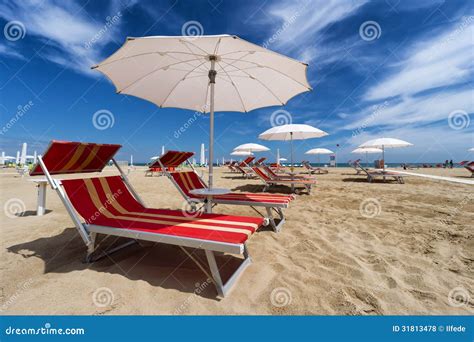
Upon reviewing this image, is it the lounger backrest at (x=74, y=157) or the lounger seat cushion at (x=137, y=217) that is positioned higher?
the lounger backrest at (x=74, y=157)

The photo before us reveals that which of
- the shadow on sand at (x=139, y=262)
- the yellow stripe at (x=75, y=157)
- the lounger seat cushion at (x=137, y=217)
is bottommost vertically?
the shadow on sand at (x=139, y=262)

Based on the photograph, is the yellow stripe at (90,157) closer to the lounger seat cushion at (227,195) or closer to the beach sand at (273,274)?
the beach sand at (273,274)

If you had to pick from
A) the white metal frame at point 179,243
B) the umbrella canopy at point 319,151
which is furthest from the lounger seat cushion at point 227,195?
the umbrella canopy at point 319,151

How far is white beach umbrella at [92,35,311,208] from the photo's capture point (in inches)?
108

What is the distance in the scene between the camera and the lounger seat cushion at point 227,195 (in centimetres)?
363

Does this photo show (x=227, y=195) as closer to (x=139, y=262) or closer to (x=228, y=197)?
(x=228, y=197)

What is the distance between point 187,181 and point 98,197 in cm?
174

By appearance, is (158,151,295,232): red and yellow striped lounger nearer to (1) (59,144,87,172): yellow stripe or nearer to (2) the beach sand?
(2) the beach sand

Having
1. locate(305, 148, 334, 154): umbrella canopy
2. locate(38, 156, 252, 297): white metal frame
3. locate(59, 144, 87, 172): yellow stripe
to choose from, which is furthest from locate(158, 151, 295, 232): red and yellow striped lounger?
locate(305, 148, 334, 154): umbrella canopy

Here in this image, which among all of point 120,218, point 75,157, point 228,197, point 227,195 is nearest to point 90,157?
point 75,157

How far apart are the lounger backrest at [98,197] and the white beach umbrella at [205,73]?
50.3 inches

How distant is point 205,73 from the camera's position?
4.01m
